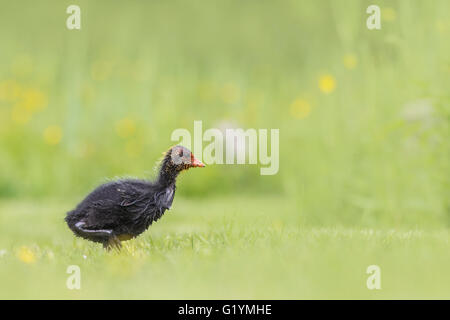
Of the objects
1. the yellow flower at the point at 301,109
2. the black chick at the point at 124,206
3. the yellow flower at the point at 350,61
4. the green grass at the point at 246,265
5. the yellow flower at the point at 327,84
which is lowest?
the green grass at the point at 246,265

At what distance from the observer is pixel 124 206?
515 centimetres

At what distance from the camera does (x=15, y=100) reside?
42.7 feet

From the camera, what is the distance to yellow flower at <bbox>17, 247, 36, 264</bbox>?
517cm

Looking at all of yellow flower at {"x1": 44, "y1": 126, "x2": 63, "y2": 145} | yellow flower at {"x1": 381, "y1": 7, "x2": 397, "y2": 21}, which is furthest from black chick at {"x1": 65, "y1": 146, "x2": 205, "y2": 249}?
yellow flower at {"x1": 44, "y1": 126, "x2": 63, "y2": 145}

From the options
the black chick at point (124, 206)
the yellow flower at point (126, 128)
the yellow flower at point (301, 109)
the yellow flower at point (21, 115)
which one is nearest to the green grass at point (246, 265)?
the black chick at point (124, 206)

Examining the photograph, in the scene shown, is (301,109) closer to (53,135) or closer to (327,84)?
(327,84)

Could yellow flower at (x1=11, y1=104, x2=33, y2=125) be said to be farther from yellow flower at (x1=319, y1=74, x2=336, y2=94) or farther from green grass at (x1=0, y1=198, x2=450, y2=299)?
green grass at (x1=0, y1=198, x2=450, y2=299)

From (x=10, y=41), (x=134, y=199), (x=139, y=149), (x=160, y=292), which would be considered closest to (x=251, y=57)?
(x=139, y=149)

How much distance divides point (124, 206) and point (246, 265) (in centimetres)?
109

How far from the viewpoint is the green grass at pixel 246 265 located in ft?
13.6

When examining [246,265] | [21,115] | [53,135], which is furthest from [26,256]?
[21,115]

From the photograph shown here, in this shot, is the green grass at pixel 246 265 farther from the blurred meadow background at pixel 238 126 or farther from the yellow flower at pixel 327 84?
the yellow flower at pixel 327 84

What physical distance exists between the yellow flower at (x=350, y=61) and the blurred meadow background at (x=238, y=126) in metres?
0.02

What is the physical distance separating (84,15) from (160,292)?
8.35 metres
